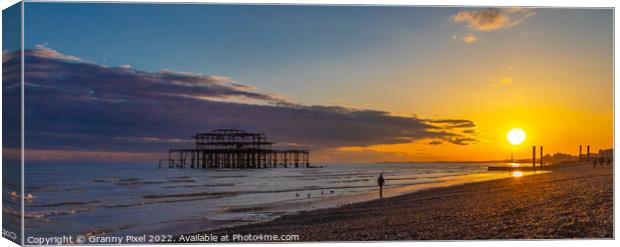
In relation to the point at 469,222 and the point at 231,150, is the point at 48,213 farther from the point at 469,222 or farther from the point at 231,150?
the point at 231,150

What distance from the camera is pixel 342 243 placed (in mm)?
10562

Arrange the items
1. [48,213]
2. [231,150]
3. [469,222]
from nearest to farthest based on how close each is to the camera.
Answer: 1. [469,222]
2. [48,213]
3. [231,150]

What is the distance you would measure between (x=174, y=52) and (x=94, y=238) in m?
3.39

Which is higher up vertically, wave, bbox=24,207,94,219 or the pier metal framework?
the pier metal framework

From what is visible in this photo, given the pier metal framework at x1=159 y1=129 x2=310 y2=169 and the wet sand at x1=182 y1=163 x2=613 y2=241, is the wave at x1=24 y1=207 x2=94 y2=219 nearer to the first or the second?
the pier metal framework at x1=159 y1=129 x2=310 y2=169

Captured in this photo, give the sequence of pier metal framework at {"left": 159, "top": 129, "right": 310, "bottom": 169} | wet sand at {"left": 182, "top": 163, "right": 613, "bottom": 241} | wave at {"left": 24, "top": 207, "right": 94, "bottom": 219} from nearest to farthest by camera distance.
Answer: wave at {"left": 24, "top": 207, "right": 94, "bottom": 219}
wet sand at {"left": 182, "top": 163, "right": 613, "bottom": 241}
pier metal framework at {"left": 159, "top": 129, "right": 310, "bottom": 169}

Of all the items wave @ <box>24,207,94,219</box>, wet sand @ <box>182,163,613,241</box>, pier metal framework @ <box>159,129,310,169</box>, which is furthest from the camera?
pier metal framework @ <box>159,129,310,169</box>

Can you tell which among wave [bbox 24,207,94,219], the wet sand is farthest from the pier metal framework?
the wet sand

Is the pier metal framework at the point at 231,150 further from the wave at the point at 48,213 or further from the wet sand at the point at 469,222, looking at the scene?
the wet sand at the point at 469,222

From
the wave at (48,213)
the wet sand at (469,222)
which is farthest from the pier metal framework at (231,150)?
the wet sand at (469,222)

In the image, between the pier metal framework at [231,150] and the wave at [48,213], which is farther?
the pier metal framework at [231,150]

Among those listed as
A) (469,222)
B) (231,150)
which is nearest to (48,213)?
(469,222)

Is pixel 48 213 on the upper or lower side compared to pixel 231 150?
lower

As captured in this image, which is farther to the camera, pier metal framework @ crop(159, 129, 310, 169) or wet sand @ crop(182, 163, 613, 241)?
pier metal framework @ crop(159, 129, 310, 169)
